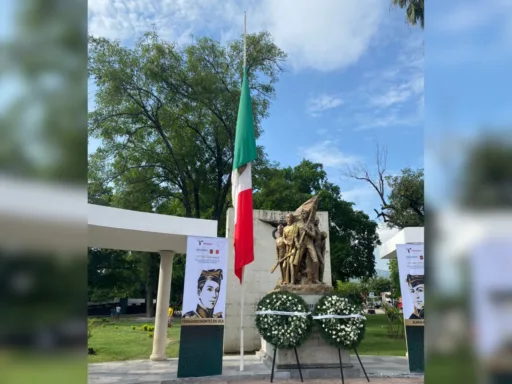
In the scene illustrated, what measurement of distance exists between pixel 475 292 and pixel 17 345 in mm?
954

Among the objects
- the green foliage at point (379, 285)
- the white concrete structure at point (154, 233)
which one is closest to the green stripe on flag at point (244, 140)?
the white concrete structure at point (154, 233)

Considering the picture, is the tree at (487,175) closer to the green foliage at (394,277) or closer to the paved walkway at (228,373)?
the paved walkway at (228,373)

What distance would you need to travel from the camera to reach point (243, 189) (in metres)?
9.77

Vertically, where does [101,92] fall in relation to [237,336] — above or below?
above

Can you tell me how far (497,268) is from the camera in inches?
32.9

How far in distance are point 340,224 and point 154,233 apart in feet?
72.6

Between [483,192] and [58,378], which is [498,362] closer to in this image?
[483,192]

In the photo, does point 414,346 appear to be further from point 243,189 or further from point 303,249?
point 243,189

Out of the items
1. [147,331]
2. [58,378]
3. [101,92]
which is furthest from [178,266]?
[58,378]

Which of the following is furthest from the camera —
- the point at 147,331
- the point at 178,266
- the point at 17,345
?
the point at 178,266

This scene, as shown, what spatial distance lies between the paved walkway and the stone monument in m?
0.38

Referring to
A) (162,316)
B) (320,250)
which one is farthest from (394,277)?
(162,316)

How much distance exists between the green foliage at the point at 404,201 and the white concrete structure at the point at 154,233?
1625cm

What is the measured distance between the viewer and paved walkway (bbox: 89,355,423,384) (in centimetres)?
842
